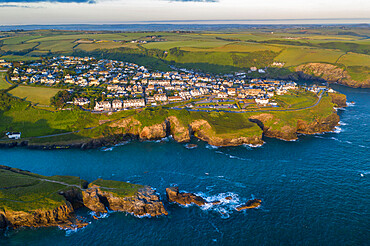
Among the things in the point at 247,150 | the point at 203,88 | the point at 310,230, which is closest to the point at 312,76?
the point at 203,88

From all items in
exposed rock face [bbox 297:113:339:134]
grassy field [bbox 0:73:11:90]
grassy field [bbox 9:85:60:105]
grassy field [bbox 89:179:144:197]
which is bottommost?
grassy field [bbox 89:179:144:197]

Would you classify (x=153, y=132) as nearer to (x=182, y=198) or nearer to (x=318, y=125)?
(x=182, y=198)

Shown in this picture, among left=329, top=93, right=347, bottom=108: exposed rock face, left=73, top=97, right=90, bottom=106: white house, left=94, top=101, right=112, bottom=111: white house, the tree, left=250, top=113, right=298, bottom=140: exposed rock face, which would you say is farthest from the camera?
left=329, top=93, right=347, bottom=108: exposed rock face

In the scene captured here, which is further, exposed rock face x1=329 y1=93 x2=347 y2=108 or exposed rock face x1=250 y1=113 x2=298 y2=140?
exposed rock face x1=329 y1=93 x2=347 y2=108

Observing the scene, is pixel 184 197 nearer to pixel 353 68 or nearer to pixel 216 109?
pixel 216 109

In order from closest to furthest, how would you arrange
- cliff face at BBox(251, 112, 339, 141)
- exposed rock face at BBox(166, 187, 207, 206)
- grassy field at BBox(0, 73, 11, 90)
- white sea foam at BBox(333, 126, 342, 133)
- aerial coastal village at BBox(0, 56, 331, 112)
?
1. exposed rock face at BBox(166, 187, 207, 206)
2. cliff face at BBox(251, 112, 339, 141)
3. white sea foam at BBox(333, 126, 342, 133)
4. aerial coastal village at BBox(0, 56, 331, 112)
5. grassy field at BBox(0, 73, 11, 90)

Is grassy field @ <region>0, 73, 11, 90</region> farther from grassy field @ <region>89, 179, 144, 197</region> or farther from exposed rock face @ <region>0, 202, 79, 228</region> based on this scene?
grassy field @ <region>89, 179, 144, 197</region>

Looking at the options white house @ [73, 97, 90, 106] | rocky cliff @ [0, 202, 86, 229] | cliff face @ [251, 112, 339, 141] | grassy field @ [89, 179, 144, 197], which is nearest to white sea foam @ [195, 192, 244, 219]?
grassy field @ [89, 179, 144, 197]
